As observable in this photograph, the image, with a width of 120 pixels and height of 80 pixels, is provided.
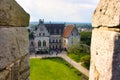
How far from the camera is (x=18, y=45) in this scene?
3.13 metres

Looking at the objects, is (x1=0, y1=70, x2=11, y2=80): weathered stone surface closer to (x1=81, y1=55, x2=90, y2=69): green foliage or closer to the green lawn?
the green lawn

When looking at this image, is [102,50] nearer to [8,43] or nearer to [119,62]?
[119,62]

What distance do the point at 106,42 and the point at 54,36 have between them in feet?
229

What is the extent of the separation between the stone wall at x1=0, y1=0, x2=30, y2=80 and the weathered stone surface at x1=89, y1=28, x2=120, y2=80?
838 mm

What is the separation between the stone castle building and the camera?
68.0 metres

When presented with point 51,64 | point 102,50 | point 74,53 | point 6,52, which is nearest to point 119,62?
point 102,50

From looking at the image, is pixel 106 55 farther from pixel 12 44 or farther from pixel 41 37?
pixel 41 37

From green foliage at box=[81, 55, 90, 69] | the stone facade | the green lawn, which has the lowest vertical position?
the green lawn

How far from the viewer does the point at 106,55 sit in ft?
8.55

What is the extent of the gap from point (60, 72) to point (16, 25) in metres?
39.4

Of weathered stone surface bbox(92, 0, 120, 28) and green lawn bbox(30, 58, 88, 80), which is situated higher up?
weathered stone surface bbox(92, 0, 120, 28)

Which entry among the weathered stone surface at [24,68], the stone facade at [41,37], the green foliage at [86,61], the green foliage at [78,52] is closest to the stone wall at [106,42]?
the weathered stone surface at [24,68]

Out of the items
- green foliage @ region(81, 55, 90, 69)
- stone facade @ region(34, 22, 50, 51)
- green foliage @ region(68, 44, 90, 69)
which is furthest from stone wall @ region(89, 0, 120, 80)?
stone facade @ region(34, 22, 50, 51)

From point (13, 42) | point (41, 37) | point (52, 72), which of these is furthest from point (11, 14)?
point (41, 37)
